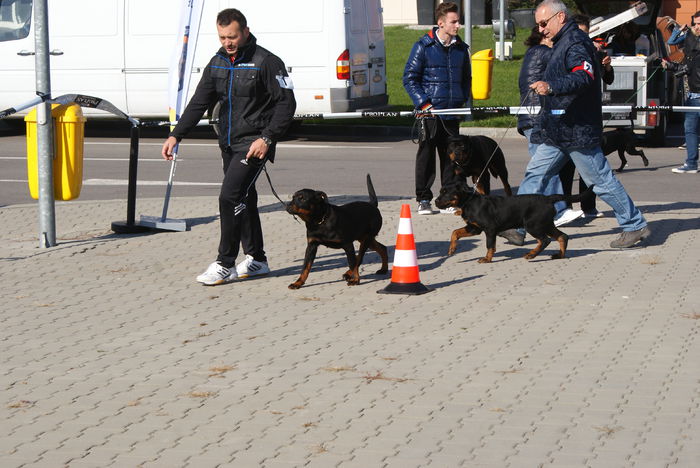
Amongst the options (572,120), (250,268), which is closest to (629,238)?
(572,120)

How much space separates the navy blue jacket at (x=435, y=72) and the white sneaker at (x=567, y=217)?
148 centimetres

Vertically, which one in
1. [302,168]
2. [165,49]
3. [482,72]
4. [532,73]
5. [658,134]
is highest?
[165,49]

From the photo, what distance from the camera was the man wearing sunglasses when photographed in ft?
28.4

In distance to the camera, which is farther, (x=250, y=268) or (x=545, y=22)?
(x=545, y=22)

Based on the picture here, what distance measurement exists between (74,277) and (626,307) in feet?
12.3

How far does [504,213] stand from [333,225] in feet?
5.22

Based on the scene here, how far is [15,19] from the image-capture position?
60.0ft

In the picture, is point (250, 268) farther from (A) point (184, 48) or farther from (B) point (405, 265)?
(A) point (184, 48)

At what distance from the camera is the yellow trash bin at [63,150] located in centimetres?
913

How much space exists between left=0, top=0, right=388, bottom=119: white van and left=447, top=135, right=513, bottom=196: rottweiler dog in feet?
21.9

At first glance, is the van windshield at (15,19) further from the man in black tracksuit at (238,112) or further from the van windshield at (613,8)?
the man in black tracksuit at (238,112)

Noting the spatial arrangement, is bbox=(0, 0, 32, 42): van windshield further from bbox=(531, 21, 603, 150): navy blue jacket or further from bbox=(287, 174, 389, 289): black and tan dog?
bbox=(287, 174, 389, 289): black and tan dog

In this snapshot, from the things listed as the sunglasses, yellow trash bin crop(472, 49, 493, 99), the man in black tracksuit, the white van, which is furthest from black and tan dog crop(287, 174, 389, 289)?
yellow trash bin crop(472, 49, 493, 99)

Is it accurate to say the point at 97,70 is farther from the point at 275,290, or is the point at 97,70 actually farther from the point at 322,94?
the point at 275,290
